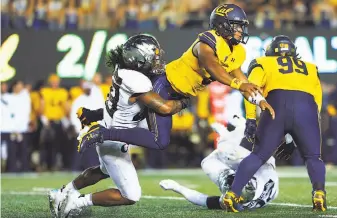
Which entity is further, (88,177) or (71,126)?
(71,126)

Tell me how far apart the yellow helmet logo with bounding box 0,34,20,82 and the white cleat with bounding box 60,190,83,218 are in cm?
806

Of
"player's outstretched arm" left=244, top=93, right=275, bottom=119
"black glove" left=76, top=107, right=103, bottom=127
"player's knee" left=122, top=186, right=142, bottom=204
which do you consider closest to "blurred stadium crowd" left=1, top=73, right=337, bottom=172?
"black glove" left=76, top=107, right=103, bottom=127

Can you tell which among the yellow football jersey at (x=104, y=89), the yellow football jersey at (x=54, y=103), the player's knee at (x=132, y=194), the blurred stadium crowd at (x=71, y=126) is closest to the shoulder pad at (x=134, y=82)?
the player's knee at (x=132, y=194)

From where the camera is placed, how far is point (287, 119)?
22.4 feet

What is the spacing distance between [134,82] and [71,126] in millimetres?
7731

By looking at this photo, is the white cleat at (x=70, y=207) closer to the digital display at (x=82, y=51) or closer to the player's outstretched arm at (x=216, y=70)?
the player's outstretched arm at (x=216, y=70)

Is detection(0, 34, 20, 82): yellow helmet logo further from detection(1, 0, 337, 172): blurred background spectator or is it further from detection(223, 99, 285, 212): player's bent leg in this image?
detection(223, 99, 285, 212): player's bent leg

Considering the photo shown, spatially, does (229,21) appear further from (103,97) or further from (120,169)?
(103,97)

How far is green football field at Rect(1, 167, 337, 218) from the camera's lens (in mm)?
6930

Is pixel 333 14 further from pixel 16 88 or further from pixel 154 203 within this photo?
pixel 154 203

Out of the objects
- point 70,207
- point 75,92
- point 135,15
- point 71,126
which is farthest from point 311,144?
point 135,15

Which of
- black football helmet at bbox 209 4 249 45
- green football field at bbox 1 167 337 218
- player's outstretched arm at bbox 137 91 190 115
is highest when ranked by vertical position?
black football helmet at bbox 209 4 249 45

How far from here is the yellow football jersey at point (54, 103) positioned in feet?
46.2

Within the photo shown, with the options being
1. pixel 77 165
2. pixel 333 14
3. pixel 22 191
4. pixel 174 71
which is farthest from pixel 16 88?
pixel 174 71
